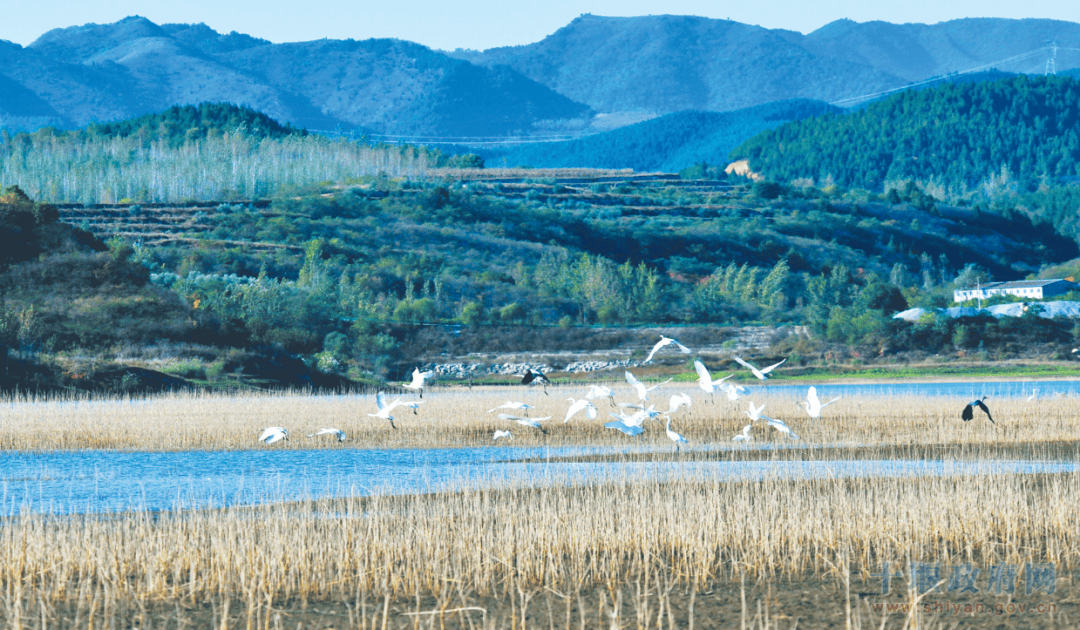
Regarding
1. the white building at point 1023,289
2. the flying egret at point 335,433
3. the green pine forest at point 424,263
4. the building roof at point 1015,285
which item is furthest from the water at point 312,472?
the building roof at point 1015,285

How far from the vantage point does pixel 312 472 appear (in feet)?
73.7

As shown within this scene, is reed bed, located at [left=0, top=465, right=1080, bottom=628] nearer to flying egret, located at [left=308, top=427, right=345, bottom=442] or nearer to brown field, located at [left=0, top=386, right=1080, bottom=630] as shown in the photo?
brown field, located at [left=0, top=386, right=1080, bottom=630]

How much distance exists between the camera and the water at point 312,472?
1848cm

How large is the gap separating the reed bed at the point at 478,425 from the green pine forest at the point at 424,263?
1534cm

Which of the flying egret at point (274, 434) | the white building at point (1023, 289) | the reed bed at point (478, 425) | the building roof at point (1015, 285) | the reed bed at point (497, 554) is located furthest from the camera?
the building roof at point (1015, 285)

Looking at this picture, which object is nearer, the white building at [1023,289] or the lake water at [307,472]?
the lake water at [307,472]

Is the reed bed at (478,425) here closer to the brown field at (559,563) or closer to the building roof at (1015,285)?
the brown field at (559,563)

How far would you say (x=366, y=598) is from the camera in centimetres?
1147

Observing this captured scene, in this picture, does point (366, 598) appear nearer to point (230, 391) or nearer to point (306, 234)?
point (230, 391)

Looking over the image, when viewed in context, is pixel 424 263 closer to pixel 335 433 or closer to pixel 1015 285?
pixel 1015 285

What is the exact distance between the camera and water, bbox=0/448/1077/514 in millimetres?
18484

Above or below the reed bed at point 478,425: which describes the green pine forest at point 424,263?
above

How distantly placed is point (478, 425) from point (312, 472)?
30.0 feet

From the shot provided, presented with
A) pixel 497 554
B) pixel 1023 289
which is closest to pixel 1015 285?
pixel 1023 289
